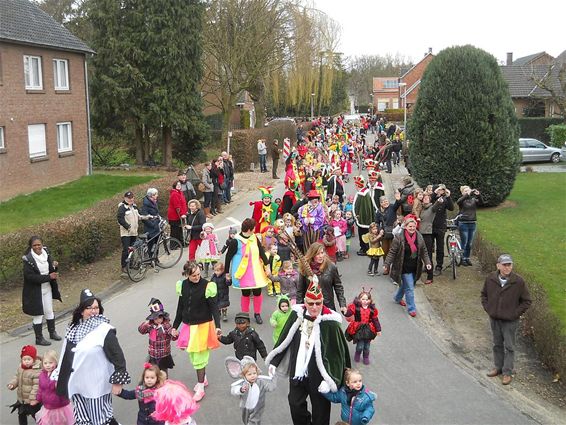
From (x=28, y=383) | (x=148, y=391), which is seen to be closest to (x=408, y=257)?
(x=148, y=391)

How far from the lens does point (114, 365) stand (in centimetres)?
634

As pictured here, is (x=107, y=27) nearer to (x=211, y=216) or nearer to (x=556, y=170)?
(x=211, y=216)

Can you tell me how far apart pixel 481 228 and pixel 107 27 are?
22.3 meters

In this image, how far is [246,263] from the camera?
406 inches

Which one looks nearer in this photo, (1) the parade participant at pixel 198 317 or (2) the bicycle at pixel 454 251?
(1) the parade participant at pixel 198 317

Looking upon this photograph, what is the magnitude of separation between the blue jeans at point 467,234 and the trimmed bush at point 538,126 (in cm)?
3725

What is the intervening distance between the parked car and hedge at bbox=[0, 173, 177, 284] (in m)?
27.8

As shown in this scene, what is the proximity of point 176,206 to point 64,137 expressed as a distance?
52.7 feet

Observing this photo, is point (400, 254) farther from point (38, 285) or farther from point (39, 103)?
point (39, 103)

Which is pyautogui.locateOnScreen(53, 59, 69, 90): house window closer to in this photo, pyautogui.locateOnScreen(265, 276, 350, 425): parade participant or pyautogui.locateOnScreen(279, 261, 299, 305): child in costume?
pyautogui.locateOnScreen(279, 261, 299, 305): child in costume

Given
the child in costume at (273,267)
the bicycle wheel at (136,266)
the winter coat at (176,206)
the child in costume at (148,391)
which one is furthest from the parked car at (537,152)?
the child in costume at (148,391)

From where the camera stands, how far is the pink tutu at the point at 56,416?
662cm

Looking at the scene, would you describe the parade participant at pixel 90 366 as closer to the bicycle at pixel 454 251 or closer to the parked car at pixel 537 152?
the bicycle at pixel 454 251

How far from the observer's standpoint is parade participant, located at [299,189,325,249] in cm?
1373
